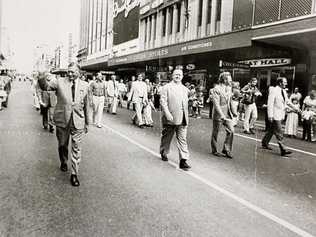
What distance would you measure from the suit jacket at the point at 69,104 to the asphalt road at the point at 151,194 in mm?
852

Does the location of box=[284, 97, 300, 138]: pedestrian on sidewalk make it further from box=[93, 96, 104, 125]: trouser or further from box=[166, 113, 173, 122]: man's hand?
box=[166, 113, 173, 122]: man's hand

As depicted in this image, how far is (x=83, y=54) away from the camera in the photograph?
274 ft

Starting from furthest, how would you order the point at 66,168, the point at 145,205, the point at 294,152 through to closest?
the point at 294,152 < the point at 66,168 < the point at 145,205

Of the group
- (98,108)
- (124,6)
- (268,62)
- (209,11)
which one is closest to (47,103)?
(98,108)

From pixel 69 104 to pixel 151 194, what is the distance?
185 cm

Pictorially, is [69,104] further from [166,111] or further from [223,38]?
[223,38]

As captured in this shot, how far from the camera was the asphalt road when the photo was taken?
4.44 meters

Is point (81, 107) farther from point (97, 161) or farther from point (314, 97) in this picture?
point (314, 97)

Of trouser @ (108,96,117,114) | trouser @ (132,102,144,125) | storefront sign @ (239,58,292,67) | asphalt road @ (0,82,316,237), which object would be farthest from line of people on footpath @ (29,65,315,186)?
storefront sign @ (239,58,292,67)

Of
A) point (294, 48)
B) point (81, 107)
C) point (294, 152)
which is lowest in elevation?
point (294, 152)

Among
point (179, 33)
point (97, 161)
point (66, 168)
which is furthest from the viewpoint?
point (179, 33)

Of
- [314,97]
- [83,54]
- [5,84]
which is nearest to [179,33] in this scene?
[5,84]

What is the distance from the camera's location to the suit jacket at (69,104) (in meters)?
6.39

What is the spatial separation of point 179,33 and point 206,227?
1153 inches
